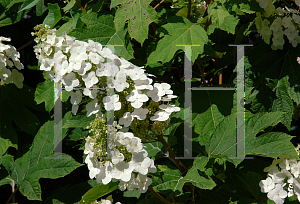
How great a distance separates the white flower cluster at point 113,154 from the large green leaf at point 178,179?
0.33 meters

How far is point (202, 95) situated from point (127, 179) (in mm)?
1011

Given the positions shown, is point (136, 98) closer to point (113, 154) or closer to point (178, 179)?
point (113, 154)

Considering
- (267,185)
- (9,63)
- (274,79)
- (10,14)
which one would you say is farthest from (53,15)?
(267,185)

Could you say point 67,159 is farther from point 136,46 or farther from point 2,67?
point 136,46

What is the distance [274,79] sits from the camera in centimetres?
204

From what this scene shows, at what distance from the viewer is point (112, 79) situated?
1.36 meters

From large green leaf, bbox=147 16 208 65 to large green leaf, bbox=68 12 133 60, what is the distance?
189mm

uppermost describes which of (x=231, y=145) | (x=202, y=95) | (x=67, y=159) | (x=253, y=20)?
(x=253, y=20)

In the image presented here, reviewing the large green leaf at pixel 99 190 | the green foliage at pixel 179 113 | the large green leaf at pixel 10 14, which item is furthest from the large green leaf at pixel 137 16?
the large green leaf at pixel 10 14

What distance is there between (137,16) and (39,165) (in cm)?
110

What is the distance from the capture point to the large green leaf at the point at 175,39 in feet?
6.04

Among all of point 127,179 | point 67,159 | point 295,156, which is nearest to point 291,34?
point 295,156

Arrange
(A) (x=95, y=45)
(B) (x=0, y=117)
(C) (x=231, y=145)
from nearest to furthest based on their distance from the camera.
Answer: (A) (x=95, y=45)
(C) (x=231, y=145)
(B) (x=0, y=117)

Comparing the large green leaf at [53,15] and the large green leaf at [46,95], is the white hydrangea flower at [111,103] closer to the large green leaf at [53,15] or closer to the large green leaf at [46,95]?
the large green leaf at [46,95]
